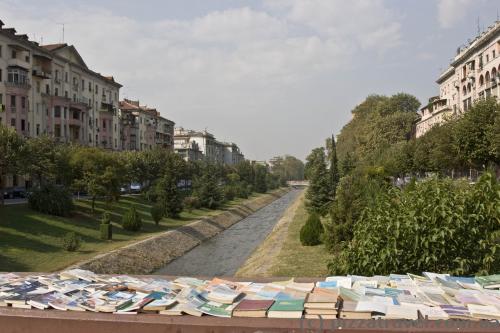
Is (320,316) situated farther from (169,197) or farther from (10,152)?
(169,197)

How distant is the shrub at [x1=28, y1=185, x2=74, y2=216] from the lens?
129 feet

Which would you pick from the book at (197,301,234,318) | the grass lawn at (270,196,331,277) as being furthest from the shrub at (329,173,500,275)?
the grass lawn at (270,196,331,277)

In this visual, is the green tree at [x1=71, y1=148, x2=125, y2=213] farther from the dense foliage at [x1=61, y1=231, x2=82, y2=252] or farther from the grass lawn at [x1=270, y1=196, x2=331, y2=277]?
the grass lawn at [x1=270, y1=196, x2=331, y2=277]

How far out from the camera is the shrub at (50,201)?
3944cm

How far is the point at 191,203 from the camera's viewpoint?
6488 cm

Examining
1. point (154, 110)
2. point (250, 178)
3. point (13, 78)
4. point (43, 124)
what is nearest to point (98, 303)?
point (13, 78)

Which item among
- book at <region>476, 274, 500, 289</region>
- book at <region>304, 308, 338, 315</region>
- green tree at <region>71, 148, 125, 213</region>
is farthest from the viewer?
green tree at <region>71, 148, 125, 213</region>

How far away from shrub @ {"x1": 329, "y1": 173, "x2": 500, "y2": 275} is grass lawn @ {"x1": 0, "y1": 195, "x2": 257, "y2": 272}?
21.0 meters

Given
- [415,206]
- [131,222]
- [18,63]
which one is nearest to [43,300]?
[415,206]

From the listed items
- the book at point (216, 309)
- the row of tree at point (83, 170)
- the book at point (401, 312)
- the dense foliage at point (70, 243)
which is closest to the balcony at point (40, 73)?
the row of tree at point (83, 170)

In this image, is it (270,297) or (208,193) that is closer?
(270,297)

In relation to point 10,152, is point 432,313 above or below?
below

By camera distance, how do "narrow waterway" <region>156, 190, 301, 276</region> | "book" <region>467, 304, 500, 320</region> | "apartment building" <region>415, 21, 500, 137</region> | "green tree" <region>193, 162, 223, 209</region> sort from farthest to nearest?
1. "green tree" <region>193, 162, 223, 209</region>
2. "apartment building" <region>415, 21, 500, 137</region>
3. "narrow waterway" <region>156, 190, 301, 276</region>
4. "book" <region>467, 304, 500, 320</region>

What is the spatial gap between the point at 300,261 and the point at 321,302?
71.1 ft
